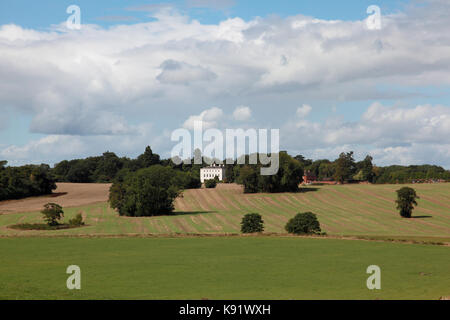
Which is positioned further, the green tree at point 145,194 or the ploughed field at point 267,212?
the green tree at point 145,194

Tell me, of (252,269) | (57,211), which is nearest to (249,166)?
(57,211)

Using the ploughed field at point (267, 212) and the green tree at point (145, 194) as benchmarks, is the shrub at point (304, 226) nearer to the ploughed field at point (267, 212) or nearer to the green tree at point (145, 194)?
the ploughed field at point (267, 212)

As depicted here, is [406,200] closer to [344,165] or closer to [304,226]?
[304,226]

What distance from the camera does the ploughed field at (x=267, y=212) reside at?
7950 cm

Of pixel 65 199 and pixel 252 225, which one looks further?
pixel 65 199

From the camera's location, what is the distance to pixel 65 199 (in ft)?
445

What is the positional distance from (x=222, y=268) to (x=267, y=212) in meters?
69.9

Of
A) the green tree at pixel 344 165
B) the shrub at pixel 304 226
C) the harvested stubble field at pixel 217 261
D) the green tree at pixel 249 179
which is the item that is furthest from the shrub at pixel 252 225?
the green tree at pixel 344 165

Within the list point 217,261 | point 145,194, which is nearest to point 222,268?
point 217,261

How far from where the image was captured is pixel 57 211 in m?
80.9

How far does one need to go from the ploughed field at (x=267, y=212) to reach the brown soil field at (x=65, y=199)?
183 mm
